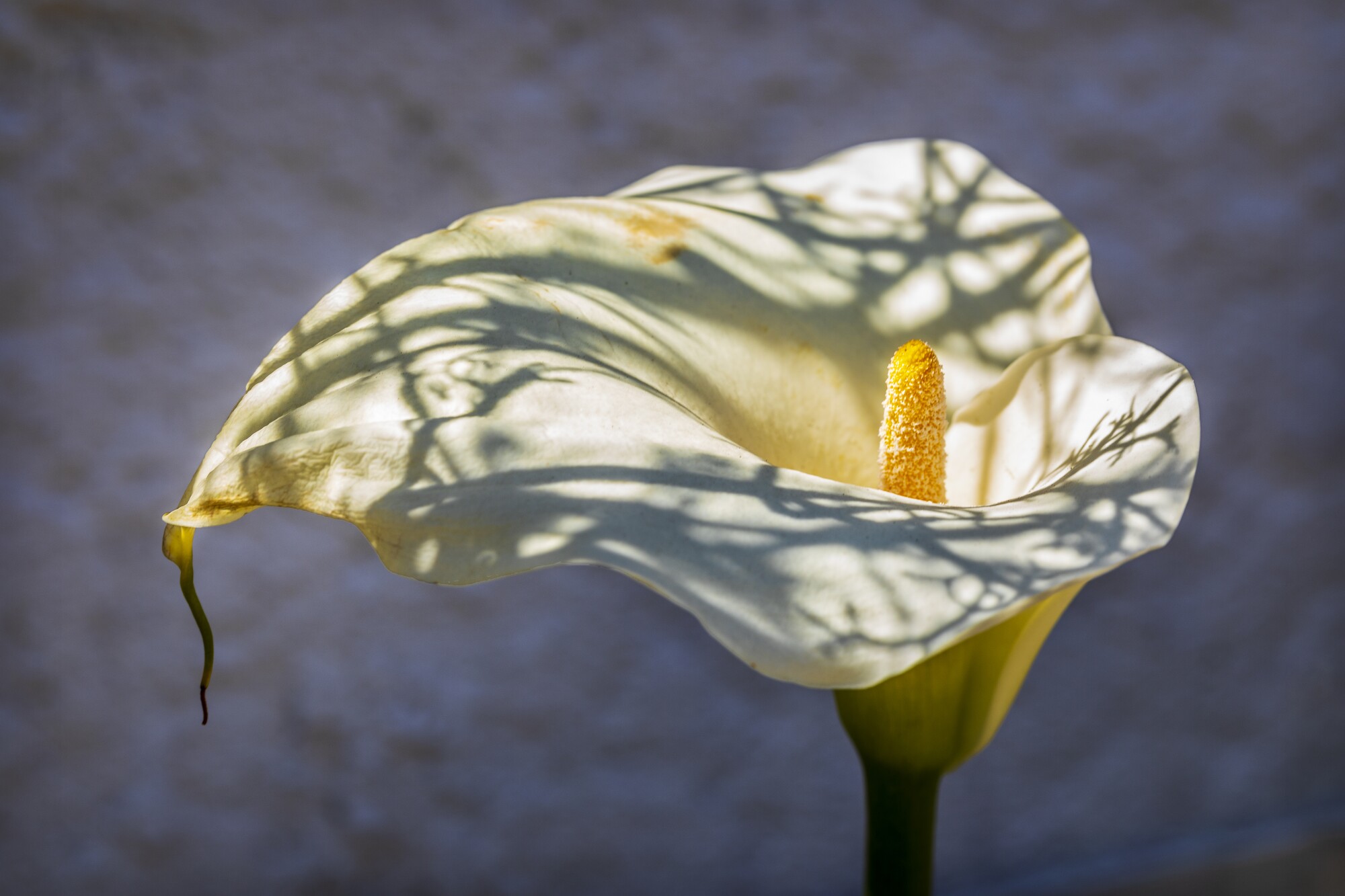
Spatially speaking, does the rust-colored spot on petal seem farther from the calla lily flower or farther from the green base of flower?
the green base of flower

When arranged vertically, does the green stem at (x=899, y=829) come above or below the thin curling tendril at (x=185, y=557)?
below

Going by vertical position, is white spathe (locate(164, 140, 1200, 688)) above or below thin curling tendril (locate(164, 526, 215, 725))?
above

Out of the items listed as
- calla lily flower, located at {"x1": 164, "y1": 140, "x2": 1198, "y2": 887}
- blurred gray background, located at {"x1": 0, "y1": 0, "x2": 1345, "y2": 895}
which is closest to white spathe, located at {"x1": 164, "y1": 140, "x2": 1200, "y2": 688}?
calla lily flower, located at {"x1": 164, "y1": 140, "x2": 1198, "y2": 887}

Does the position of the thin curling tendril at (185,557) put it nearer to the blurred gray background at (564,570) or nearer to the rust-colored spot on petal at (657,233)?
the rust-colored spot on petal at (657,233)

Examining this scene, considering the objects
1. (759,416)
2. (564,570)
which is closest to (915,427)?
(759,416)

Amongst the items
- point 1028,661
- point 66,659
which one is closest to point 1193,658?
point 1028,661

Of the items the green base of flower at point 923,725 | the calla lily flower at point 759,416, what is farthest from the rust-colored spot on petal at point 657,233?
the green base of flower at point 923,725

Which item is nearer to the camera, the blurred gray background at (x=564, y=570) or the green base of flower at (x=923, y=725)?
the green base of flower at (x=923, y=725)

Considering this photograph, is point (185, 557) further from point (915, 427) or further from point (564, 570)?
point (564, 570)
